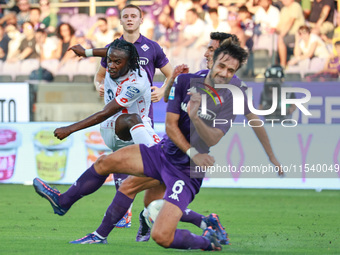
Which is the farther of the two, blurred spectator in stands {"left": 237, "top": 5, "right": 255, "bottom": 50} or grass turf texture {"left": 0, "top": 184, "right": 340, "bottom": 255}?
blurred spectator in stands {"left": 237, "top": 5, "right": 255, "bottom": 50}

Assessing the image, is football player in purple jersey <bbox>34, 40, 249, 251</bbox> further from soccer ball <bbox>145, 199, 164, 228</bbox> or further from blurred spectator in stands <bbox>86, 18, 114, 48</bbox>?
blurred spectator in stands <bbox>86, 18, 114, 48</bbox>

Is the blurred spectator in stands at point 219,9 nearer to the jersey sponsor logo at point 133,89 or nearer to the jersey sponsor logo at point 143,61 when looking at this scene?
the jersey sponsor logo at point 143,61

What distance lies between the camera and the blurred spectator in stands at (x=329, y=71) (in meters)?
13.2

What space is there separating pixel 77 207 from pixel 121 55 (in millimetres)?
3631

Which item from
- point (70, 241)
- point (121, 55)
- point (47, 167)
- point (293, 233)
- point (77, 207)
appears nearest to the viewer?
point (70, 241)

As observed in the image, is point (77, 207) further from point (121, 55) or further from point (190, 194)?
point (190, 194)

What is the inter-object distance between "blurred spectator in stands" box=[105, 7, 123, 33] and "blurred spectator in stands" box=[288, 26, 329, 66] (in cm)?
369

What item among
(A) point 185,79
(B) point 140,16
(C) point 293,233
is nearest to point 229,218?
(C) point 293,233

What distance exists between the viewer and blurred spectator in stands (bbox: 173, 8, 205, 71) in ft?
44.9

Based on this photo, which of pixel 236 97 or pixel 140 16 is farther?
pixel 140 16

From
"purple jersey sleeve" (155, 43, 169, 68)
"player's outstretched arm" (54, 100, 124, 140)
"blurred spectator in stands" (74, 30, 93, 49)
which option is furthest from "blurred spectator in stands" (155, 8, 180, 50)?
"player's outstretched arm" (54, 100, 124, 140)

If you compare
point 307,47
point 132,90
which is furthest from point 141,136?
point 307,47

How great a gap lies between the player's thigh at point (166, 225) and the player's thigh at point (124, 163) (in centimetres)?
44

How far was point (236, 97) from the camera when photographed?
6164 millimetres
